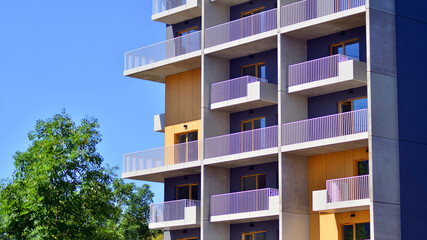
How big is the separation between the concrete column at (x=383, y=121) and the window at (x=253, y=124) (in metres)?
8.45

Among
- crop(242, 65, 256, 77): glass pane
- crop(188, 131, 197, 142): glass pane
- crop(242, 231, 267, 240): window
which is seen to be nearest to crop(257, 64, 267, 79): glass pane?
crop(242, 65, 256, 77): glass pane

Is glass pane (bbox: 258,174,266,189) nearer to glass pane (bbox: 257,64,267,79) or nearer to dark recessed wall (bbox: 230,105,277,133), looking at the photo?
dark recessed wall (bbox: 230,105,277,133)

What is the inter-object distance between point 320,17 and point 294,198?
9.40m

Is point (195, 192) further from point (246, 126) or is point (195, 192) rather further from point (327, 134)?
point (327, 134)

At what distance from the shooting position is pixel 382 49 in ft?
151

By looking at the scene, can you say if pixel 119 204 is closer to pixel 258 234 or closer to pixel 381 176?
pixel 258 234

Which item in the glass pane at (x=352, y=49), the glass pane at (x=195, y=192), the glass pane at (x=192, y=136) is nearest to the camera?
the glass pane at (x=352, y=49)

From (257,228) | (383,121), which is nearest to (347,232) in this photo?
(383,121)

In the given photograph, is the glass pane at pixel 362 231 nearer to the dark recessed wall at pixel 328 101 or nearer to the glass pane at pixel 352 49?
the dark recessed wall at pixel 328 101

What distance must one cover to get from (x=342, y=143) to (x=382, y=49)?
506 cm

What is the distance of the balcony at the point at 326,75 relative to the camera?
46.3 m

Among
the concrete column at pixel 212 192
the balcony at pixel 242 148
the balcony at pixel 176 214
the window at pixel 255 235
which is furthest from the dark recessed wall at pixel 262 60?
the window at pixel 255 235

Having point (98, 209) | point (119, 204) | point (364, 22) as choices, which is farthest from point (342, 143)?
point (119, 204)

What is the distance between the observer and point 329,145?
46438 millimetres
